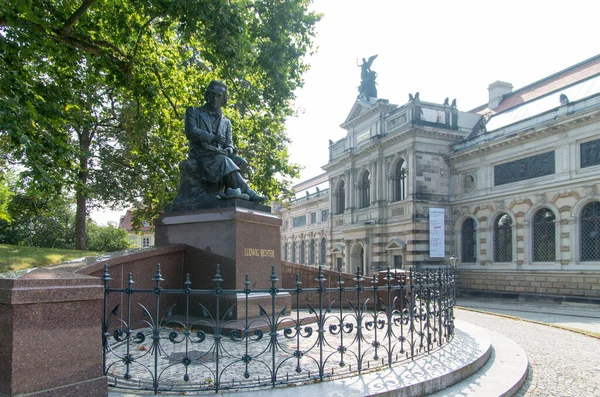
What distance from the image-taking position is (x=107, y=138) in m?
25.1

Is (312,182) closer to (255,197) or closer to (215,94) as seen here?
(215,94)

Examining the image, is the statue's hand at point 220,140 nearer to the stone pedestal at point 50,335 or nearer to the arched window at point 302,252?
the stone pedestal at point 50,335

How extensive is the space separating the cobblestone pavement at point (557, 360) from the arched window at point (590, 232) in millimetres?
11143

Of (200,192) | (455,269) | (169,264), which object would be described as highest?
(200,192)

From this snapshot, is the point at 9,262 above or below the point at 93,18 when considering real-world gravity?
below

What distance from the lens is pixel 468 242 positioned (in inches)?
1194

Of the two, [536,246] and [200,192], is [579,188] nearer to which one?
[536,246]

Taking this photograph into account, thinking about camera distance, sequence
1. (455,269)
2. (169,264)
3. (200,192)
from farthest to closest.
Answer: (455,269) < (200,192) < (169,264)

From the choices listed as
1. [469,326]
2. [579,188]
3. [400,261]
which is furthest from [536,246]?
[469,326]

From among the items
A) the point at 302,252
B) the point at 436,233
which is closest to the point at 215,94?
the point at 436,233

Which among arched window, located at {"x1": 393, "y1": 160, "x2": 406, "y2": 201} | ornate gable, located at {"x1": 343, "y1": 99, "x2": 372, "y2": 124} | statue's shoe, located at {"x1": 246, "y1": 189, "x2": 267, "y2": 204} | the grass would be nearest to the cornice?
arched window, located at {"x1": 393, "y1": 160, "x2": 406, "y2": 201}

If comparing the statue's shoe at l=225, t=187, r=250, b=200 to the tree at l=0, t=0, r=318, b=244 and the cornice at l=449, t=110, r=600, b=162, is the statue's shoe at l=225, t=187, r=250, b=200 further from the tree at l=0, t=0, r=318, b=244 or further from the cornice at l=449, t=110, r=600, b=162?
the cornice at l=449, t=110, r=600, b=162

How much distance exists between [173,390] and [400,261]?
29.5 m

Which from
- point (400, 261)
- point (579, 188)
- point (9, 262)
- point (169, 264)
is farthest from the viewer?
point (400, 261)
